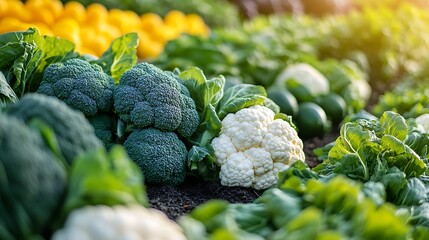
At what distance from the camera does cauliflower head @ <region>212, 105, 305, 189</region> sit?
349 centimetres

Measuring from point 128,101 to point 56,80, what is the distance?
1.30ft

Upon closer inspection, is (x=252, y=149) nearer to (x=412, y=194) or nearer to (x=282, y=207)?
(x=412, y=194)

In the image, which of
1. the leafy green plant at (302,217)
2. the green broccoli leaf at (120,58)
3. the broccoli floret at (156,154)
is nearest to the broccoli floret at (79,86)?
the broccoli floret at (156,154)

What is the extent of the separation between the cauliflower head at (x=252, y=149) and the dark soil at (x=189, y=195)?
0.07 metres

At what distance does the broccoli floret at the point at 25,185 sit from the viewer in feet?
6.64

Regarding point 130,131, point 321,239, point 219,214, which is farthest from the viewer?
point 130,131

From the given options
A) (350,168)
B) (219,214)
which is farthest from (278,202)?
(350,168)

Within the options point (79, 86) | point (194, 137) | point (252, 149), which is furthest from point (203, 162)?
point (79, 86)

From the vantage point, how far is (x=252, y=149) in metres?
3.57

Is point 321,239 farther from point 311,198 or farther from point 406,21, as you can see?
point 406,21

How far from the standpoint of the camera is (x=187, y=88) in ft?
12.0

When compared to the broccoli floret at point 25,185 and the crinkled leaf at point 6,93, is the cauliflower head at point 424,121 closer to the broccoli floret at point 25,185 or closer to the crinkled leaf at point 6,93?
the crinkled leaf at point 6,93

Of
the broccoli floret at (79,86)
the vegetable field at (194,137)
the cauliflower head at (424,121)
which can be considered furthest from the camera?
the cauliflower head at (424,121)

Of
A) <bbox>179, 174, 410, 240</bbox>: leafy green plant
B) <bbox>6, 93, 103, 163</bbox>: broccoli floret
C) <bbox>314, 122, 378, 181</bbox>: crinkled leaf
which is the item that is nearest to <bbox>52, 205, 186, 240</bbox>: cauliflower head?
<bbox>179, 174, 410, 240</bbox>: leafy green plant
